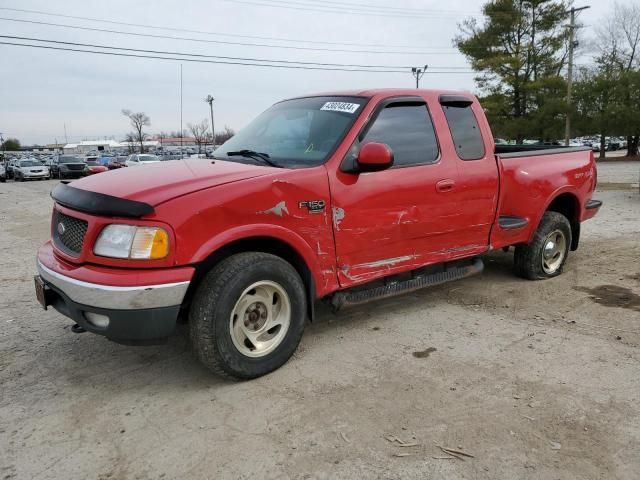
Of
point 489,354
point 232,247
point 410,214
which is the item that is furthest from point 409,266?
point 232,247

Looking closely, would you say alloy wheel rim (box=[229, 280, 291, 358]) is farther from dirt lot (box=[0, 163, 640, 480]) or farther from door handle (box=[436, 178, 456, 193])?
door handle (box=[436, 178, 456, 193])

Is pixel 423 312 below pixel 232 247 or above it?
below

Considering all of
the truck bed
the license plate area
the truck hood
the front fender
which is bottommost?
the license plate area

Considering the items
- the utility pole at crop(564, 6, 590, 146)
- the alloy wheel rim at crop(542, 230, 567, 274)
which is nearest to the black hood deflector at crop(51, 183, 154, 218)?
the alloy wheel rim at crop(542, 230, 567, 274)

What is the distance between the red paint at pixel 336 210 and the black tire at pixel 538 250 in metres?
0.29

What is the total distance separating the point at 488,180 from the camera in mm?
4574

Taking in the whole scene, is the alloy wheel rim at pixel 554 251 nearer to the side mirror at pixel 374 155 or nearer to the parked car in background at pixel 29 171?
the side mirror at pixel 374 155

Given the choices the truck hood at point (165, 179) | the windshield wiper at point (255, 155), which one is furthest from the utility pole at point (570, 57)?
the truck hood at point (165, 179)

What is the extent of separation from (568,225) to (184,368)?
4.37 m

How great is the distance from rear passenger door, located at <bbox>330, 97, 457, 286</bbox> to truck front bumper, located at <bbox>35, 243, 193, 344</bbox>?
1.24m

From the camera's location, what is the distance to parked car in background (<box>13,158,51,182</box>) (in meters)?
31.6

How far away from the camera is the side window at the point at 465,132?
445 centimetres

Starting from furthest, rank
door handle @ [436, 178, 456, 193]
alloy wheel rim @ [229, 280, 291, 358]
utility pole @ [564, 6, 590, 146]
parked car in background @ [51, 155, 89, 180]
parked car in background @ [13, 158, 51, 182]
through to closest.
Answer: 1. utility pole @ [564, 6, 590, 146]
2. parked car in background @ [13, 158, 51, 182]
3. parked car in background @ [51, 155, 89, 180]
4. door handle @ [436, 178, 456, 193]
5. alloy wheel rim @ [229, 280, 291, 358]

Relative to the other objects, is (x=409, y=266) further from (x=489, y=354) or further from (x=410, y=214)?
(x=489, y=354)
